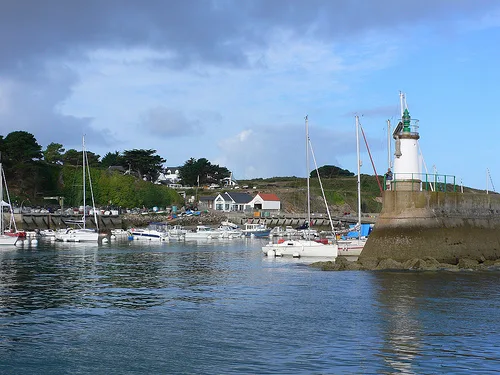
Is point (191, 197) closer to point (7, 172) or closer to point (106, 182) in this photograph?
point (106, 182)

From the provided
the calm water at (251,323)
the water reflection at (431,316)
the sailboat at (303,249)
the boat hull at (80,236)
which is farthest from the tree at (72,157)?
the water reflection at (431,316)

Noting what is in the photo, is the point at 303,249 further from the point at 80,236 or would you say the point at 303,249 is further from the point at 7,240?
the point at 7,240

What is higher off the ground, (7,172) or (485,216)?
(7,172)

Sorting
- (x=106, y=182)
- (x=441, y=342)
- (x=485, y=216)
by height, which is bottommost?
(x=441, y=342)

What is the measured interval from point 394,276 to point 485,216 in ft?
35.3

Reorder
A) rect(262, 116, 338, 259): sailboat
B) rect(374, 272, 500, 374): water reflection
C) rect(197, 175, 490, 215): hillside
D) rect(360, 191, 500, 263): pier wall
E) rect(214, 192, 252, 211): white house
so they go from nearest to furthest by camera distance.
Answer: rect(374, 272, 500, 374): water reflection < rect(360, 191, 500, 263): pier wall < rect(262, 116, 338, 259): sailboat < rect(214, 192, 252, 211): white house < rect(197, 175, 490, 215): hillside

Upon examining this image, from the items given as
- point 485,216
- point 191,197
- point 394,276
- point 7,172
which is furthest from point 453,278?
point 191,197

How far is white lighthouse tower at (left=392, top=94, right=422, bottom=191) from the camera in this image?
40.5 metres

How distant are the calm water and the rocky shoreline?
5.34 feet

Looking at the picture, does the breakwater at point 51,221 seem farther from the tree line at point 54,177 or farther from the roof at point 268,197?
the roof at point 268,197

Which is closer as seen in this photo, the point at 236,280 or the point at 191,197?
the point at 236,280

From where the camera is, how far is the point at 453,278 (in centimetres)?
3434

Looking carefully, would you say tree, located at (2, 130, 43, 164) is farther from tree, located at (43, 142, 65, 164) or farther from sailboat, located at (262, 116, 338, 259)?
sailboat, located at (262, 116, 338, 259)

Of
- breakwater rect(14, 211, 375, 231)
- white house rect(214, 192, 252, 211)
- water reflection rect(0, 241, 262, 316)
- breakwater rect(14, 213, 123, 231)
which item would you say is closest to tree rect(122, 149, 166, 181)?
white house rect(214, 192, 252, 211)
